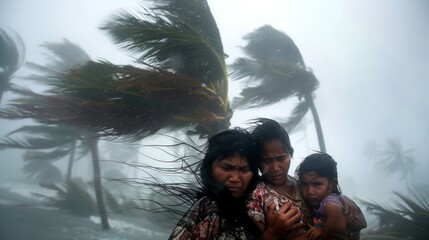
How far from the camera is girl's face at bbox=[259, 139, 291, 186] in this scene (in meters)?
1.73

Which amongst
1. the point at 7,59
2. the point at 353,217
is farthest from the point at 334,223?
the point at 7,59

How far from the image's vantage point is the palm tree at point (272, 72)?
23.0ft

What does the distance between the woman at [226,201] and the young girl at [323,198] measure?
416mm

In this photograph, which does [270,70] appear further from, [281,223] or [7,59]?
[7,59]

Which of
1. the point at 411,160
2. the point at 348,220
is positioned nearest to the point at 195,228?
the point at 348,220

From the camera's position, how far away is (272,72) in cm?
689

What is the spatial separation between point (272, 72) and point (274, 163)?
5.51 metres

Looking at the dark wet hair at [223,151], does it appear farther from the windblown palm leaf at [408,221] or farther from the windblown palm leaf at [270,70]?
the windblown palm leaf at [270,70]

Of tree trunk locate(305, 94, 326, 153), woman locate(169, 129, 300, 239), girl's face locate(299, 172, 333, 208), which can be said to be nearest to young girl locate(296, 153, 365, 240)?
girl's face locate(299, 172, 333, 208)

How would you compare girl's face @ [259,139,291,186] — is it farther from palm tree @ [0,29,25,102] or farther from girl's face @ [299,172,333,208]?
palm tree @ [0,29,25,102]

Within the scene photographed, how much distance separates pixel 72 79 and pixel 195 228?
2633 mm

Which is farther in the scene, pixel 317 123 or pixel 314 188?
pixel 317 123

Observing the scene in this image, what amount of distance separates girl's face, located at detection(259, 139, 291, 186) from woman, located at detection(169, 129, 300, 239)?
21cm

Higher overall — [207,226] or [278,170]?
[278,170]
